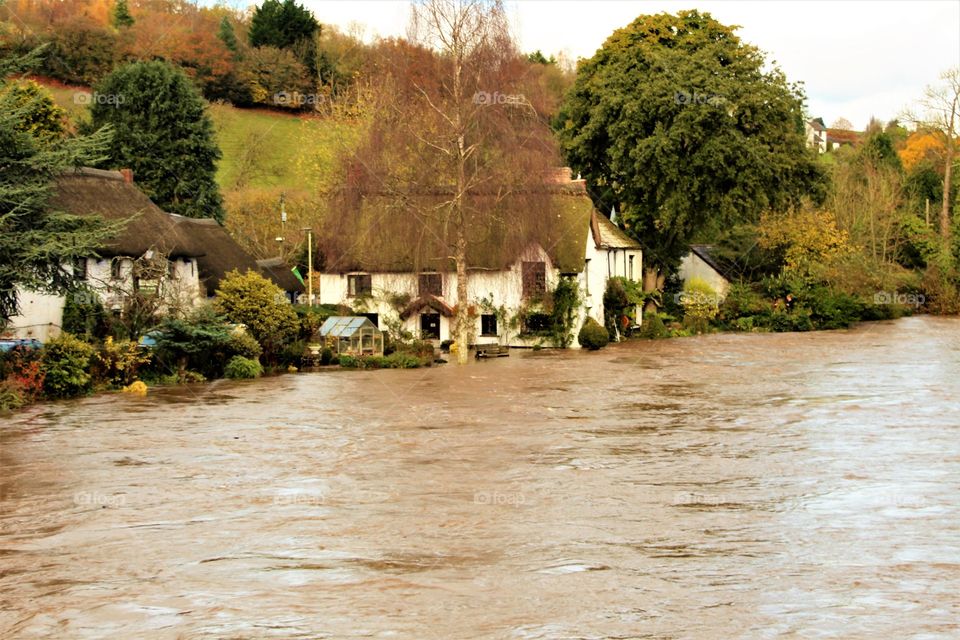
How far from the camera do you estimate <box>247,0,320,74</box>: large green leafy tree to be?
8469 cm

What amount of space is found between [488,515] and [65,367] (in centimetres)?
1841

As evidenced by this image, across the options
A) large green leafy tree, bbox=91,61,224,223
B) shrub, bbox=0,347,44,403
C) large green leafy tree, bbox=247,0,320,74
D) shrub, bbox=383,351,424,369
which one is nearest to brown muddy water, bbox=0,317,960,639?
shrub, bbox=0,347,44,403

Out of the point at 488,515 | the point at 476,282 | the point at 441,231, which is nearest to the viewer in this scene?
the point at 488,515

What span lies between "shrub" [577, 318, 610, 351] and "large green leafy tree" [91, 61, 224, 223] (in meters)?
21.6

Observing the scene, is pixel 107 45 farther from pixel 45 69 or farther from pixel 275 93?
pixel 275 93

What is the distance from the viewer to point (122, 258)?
129 ft

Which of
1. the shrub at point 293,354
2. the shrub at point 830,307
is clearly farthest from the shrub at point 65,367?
the shrub at point 830,307

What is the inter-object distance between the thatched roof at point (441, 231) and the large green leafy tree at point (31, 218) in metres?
11.4

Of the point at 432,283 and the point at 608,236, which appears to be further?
the point at 608,236

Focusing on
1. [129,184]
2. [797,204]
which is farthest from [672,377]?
[797,204]

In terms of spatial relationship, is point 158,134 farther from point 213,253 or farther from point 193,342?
point 193,342

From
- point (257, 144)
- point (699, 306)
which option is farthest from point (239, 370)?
point (257, 144)

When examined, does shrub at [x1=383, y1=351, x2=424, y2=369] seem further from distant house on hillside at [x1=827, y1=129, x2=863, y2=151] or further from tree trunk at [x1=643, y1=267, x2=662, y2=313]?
distant house on hillside at [x1=827, y1=129, x2=863, y2=151]

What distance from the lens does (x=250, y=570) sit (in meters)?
14.1
